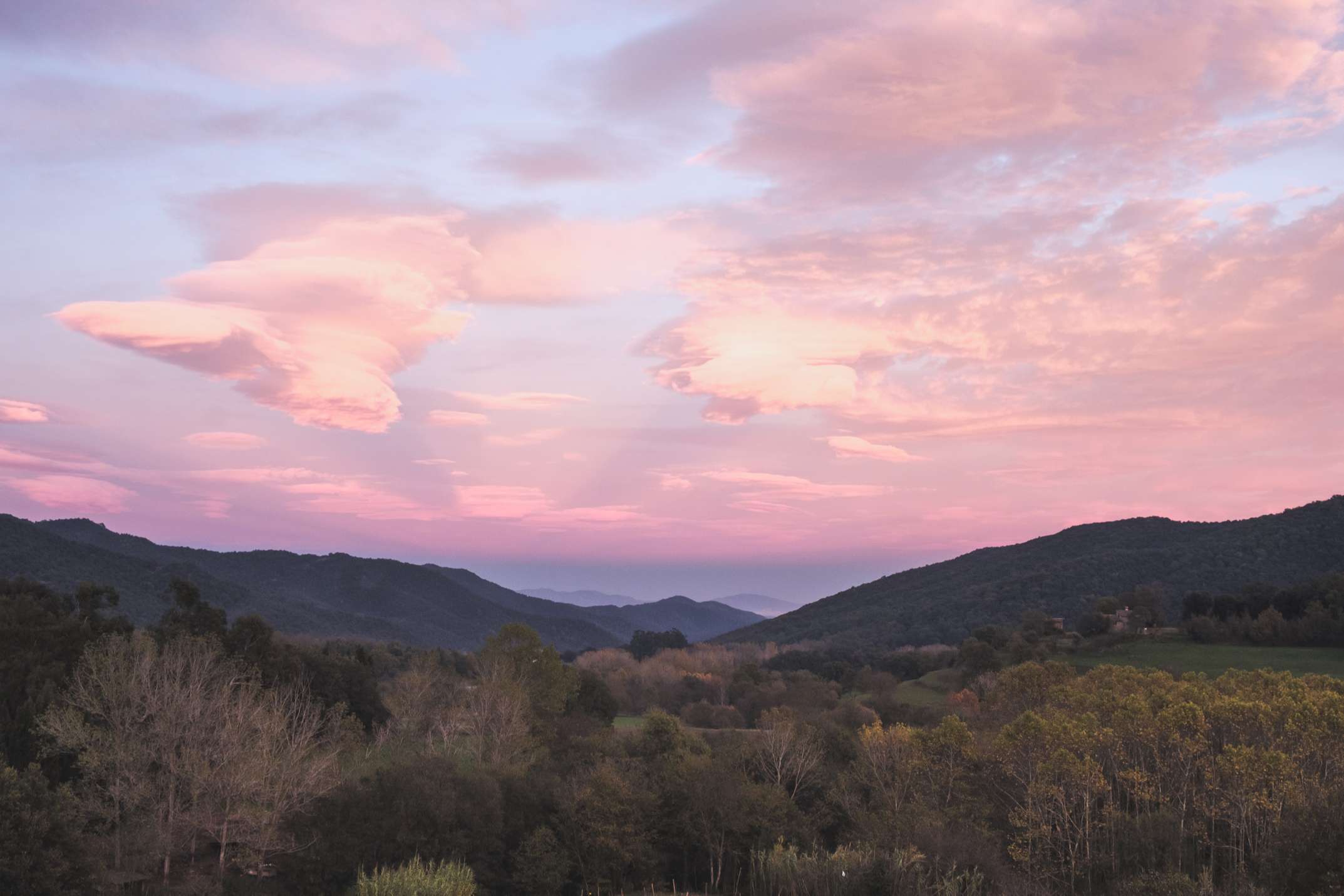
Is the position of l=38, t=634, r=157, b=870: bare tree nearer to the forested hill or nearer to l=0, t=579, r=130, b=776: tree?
l=0, t=579, r=130, b=776: tree

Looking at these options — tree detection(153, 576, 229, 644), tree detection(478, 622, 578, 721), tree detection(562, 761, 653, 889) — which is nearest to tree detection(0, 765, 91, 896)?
tree detection(562, 761, 653, 889)

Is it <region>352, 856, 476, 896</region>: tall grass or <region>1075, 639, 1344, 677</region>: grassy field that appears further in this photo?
<region>1075, 639, 1344, 677</region>: grassy field

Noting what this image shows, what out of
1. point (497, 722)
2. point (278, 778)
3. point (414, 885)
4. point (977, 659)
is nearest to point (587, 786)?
point (497, 722)

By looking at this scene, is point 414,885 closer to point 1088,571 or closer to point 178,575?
point 178,575

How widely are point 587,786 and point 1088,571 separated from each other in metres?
128

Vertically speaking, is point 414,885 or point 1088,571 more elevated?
point 1088,571

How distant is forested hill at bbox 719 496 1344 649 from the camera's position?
12925 centimetres

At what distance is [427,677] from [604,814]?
31307 millimetres

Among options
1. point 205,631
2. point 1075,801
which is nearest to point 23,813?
point 205,631

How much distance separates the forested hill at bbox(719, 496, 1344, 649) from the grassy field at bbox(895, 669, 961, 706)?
115 ft

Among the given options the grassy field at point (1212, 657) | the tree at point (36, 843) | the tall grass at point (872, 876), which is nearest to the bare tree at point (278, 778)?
the tree at point (36, 843)

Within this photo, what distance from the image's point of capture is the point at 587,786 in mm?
52375

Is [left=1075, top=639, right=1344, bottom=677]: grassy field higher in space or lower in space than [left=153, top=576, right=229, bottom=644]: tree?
lower

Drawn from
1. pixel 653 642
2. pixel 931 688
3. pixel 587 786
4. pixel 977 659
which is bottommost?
pixel 653 642
